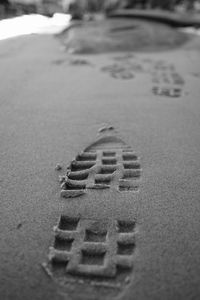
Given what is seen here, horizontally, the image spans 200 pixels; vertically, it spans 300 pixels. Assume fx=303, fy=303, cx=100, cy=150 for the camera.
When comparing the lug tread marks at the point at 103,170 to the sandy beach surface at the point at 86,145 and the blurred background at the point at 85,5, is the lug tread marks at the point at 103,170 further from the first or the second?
the blurred background at the point at 85,5

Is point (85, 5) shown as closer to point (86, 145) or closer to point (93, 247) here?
point (86, 145)

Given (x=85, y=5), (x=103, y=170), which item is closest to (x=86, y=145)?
(x=103, y=170)

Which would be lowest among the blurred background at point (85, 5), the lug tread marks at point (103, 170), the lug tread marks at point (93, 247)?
the lug tread marks at point (93, 247)

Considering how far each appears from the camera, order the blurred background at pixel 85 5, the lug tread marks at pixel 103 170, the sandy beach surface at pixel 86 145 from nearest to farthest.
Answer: the sandy beach surface at pixel 86 145
the lug tread marks at pixel 103 170
the blurred background at pixel 85 5

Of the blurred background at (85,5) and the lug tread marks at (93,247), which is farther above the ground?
the blurred background at (85,5)

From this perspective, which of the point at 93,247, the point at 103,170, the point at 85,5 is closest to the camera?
the point at 93,247

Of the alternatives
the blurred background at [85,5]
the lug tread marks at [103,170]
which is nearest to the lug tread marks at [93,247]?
the lug tread marks at [103,170]

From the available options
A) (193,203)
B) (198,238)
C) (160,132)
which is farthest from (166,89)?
(198,238)

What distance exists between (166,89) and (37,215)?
1.37 m

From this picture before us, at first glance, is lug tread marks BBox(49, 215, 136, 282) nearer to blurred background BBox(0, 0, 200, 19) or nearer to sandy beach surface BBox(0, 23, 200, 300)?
sandy beach surface BBox(0, 23, 200, 300)

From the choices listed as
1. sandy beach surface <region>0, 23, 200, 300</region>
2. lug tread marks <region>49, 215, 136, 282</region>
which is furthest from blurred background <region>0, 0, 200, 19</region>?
lug tread marks <region>49, 215, 136, 282</region>

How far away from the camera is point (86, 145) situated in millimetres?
1353

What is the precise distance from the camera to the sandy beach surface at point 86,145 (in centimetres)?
79

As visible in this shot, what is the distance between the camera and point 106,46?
→ 2.96 m
